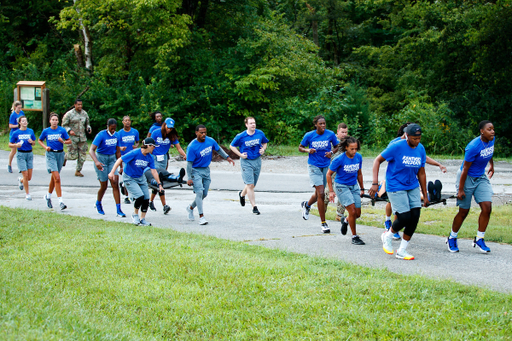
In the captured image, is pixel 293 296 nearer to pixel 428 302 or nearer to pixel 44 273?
pixel 428 302

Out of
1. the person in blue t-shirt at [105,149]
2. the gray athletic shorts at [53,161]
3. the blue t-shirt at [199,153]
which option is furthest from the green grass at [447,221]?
the gray athletic shorts at [53,161]

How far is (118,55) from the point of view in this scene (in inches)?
1063

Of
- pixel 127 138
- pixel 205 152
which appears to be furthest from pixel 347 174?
pixel 127 138

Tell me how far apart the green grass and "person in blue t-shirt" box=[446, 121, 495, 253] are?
40.9 inches

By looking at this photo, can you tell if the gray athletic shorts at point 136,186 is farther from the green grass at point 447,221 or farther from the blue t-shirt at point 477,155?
the blue t-shirt at point 477,155

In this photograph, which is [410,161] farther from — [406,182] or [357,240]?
[357,240]

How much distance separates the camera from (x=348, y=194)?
852cm

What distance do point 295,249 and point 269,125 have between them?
59.0ft

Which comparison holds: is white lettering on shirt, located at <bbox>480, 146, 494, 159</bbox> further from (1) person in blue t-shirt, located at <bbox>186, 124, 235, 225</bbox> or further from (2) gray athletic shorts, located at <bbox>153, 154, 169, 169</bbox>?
(2) gray athletic shorts, located at <bbox>153, 154, 169, 169</bbox>

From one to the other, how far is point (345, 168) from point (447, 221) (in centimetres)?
345

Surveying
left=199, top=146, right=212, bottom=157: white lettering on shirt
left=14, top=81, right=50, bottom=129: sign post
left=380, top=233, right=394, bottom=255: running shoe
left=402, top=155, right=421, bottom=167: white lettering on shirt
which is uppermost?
left=14, top=81, right=50, bottom=129: sign post

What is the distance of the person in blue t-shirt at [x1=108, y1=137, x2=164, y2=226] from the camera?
31.2 ft

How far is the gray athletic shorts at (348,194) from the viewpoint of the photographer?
849cm

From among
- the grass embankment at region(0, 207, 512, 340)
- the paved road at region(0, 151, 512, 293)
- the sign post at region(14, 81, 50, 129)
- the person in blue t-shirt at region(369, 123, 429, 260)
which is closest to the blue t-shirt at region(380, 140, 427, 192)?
the person in blue t-shirt at region(369, 123, 429, 260)
